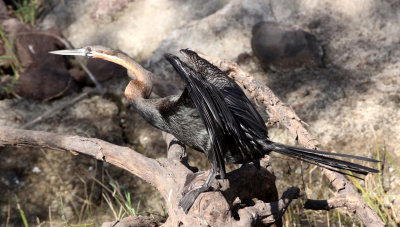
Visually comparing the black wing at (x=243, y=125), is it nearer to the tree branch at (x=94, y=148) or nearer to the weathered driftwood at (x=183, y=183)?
the weathered driftwood at (x=183, y=183)

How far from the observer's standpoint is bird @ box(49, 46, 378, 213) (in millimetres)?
2031

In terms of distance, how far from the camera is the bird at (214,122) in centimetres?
203

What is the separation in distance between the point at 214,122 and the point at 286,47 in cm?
218

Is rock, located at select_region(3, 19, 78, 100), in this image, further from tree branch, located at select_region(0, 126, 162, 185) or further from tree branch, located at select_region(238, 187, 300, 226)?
tree branch, located at select_region(238, 187, 300, 226)

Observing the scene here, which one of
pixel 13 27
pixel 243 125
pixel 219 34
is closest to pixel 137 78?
pixel 243 125

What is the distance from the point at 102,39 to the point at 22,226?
2.01 meters

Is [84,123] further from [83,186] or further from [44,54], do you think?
[44,54]

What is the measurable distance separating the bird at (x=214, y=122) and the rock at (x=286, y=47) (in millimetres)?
1734

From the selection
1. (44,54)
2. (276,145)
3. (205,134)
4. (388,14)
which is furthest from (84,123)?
(388,14)

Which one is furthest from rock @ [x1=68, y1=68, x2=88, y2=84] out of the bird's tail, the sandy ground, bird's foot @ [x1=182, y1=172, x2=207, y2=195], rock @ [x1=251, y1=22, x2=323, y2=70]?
the bird's tail

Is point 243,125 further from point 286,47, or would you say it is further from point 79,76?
point 79,76

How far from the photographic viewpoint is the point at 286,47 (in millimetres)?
4062

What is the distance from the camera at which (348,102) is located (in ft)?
12.5

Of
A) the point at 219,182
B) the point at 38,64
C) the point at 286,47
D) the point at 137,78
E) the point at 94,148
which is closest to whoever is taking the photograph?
the point at 219,182
